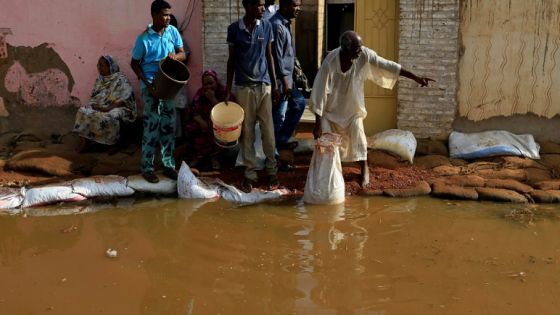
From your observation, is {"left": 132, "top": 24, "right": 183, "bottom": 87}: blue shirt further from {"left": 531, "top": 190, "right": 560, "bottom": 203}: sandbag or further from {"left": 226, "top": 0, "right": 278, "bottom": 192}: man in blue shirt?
{"left": 531, "top": 190, "right": 560, "bottom": 203}: sandbag

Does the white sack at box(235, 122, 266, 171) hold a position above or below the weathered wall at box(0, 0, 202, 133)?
below

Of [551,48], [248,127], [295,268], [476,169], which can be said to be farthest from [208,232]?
[551,48]

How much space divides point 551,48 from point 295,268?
174 inches

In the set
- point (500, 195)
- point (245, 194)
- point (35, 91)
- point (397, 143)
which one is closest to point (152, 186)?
point (245, 194)

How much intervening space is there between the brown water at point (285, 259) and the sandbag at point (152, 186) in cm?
20

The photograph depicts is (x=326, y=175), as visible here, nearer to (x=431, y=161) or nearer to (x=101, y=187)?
(x=431, y=161)

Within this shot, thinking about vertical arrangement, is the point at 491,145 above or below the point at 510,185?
above

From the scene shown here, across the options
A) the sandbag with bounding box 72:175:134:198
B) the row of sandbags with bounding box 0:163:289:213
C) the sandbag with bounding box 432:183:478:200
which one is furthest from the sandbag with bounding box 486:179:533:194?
the sandbag with bounding box 72:175:134:198

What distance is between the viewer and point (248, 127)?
241 inches

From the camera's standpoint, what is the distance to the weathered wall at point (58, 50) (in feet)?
25.6

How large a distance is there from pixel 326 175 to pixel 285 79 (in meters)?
1.20

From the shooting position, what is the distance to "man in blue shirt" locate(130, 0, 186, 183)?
5.89 metres

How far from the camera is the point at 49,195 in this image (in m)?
5.78

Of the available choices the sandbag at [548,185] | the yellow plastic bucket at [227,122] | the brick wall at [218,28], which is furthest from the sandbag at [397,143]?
the brick wall at [218,28]
